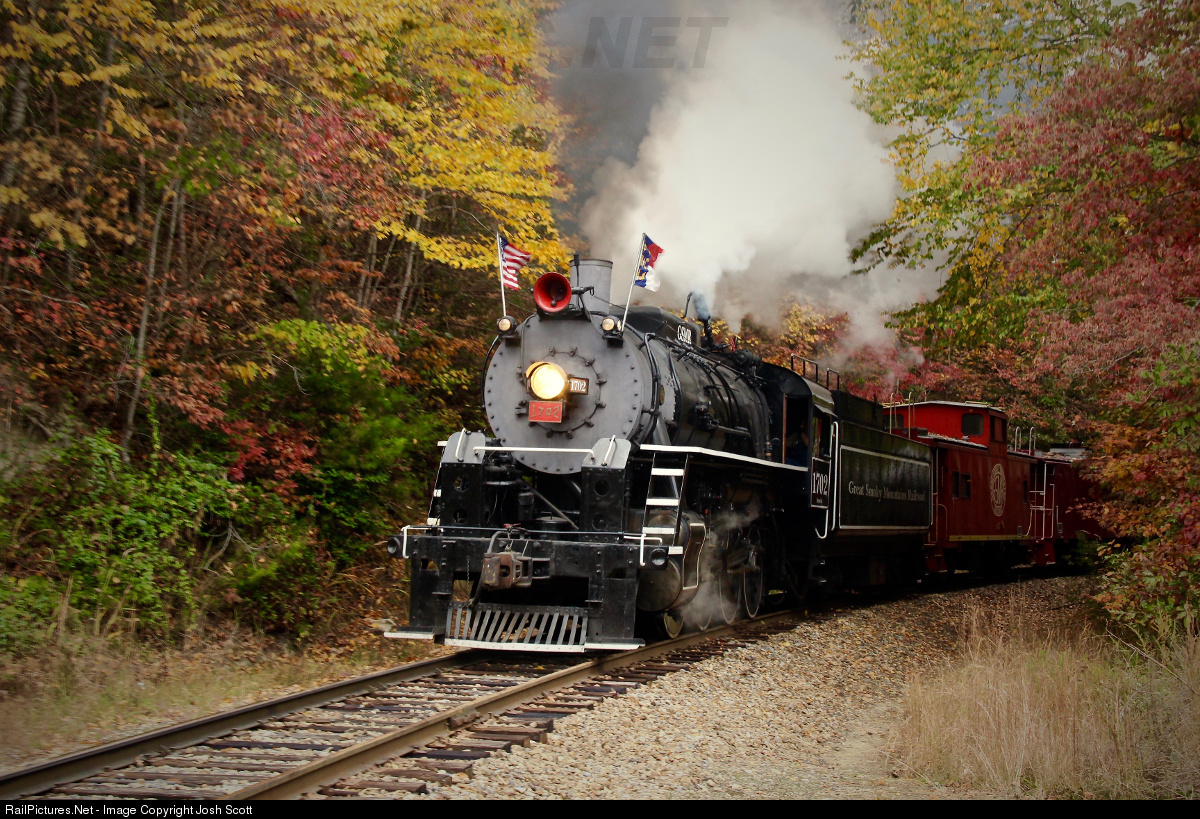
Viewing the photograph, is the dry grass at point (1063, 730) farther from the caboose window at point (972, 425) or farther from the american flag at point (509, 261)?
the caboose window at point (972, 425)

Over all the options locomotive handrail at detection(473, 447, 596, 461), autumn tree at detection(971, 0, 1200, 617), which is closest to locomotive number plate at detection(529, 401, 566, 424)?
locomotive handrail at detection(473, 447, 596, 461)

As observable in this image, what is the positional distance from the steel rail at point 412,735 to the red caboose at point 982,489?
8803 millimetres

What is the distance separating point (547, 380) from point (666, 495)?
1421 millimetres

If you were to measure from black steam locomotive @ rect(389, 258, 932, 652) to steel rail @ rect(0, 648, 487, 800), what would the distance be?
3.52 ft

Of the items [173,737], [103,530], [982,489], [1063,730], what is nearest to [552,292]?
[103,530]

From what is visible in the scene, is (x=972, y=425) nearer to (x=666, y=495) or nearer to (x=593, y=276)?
Answer: (x=593, y=276)

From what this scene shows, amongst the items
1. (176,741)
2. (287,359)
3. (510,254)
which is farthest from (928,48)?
(176,741)

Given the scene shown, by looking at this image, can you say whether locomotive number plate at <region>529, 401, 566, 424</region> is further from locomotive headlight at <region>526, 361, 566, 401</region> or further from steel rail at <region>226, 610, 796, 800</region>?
steel rail at <region>226, 610, 796, 800</region>

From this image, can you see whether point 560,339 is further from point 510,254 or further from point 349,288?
point 349,288

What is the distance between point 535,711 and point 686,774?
1525 millimetres

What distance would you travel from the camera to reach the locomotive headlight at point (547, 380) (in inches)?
336

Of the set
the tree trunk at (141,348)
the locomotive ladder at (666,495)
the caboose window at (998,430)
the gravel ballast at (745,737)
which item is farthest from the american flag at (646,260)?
the caboose window at (998,430)

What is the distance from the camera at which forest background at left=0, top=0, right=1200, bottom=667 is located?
24.4 feet

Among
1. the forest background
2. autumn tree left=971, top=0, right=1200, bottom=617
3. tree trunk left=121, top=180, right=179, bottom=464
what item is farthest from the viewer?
tree trunk left=121, top=180, right=179, bottom=464
